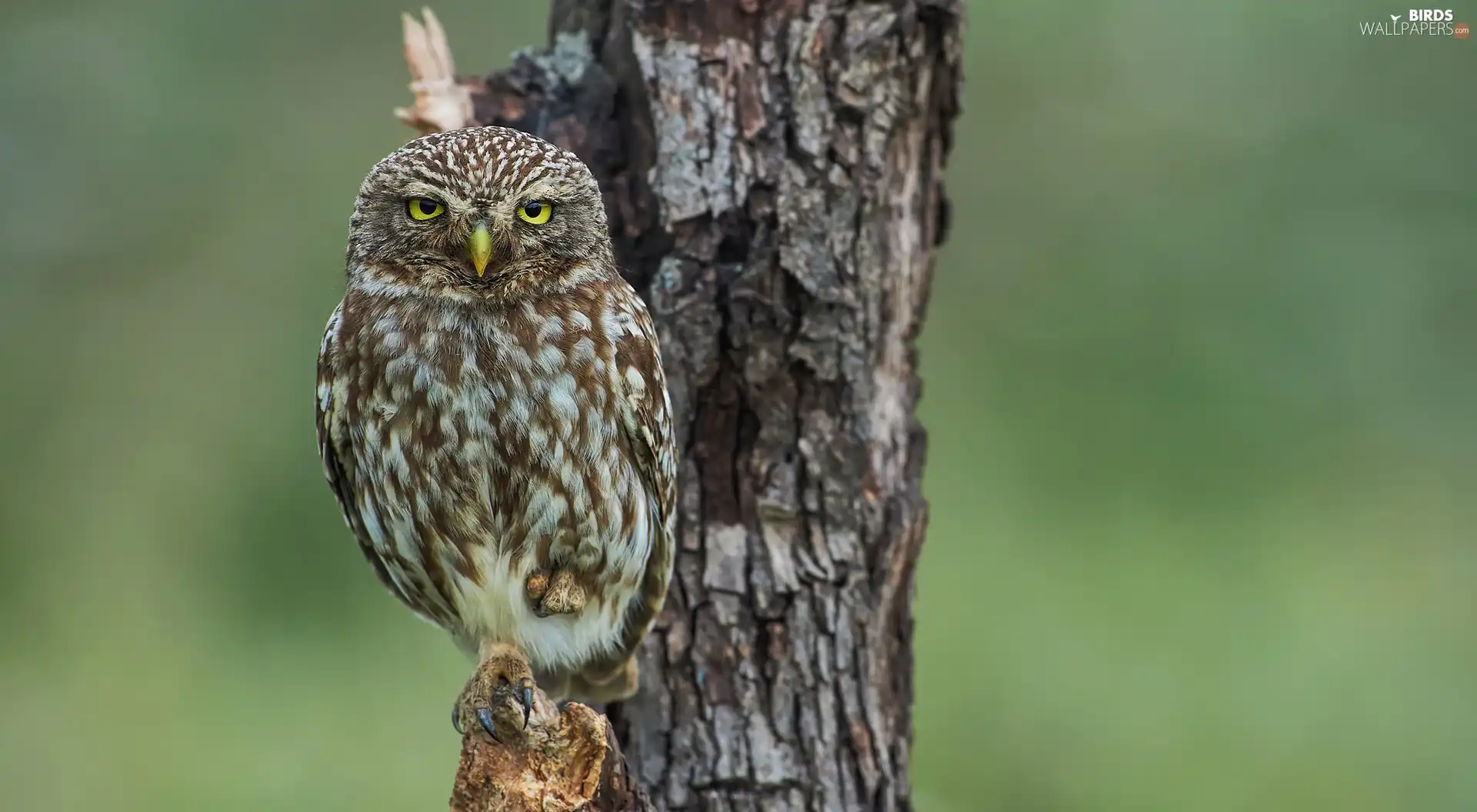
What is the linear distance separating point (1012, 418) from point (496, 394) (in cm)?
336

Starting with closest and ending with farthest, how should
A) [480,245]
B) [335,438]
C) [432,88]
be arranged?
[480,245] < [335,438] < [432,88]

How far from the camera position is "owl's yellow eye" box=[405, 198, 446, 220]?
9.20 feet

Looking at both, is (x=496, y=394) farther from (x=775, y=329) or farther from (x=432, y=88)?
(x=432, y=88)

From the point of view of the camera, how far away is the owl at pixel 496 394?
2818mm

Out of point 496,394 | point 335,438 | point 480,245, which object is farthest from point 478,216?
point 335,438

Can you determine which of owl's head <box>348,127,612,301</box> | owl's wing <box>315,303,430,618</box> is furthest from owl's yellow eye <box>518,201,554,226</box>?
owl's wing <box>315,303,430,618</box>

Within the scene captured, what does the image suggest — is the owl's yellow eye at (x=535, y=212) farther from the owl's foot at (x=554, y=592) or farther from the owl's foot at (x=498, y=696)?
the owl's foot at (x=498, y=696)

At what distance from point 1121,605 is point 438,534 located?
298 centimetres

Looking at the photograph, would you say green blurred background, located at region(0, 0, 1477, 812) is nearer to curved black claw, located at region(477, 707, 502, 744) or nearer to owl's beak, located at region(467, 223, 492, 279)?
curved black claw, located at region(477, 707, 502, 744)

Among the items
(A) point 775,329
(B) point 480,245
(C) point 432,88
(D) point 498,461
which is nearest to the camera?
(B) point 480,245

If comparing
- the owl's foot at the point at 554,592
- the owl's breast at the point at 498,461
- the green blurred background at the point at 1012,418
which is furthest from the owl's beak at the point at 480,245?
the green blurred background at the point at 1012,418

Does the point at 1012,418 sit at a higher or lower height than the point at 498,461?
lower

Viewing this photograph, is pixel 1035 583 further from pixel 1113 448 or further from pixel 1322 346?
pixel 1322 346

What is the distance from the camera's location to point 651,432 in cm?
308
